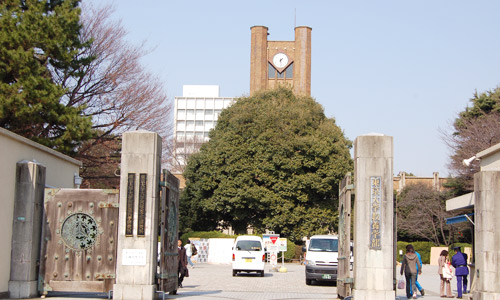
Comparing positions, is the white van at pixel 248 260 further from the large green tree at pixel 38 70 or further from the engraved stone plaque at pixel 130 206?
the engraved stone plaque at pixel 130 206

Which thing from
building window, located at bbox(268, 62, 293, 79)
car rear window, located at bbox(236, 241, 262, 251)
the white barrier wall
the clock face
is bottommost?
the white barrier wall

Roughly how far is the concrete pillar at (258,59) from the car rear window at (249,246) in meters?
41.0

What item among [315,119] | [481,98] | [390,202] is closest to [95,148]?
[315,119]

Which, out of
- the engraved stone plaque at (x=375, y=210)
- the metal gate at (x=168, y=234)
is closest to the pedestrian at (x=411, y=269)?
the engraved stone plaque at (x=375, y=210)

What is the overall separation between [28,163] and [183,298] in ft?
16.3

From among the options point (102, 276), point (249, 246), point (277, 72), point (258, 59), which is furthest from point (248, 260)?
point (277, 72)

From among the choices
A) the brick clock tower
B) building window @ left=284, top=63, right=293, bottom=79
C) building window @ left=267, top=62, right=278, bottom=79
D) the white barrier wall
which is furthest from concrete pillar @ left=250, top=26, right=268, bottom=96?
the white barrier wall

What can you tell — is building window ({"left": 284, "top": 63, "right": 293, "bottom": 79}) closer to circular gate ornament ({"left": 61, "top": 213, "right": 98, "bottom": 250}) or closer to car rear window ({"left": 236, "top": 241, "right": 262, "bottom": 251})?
car rear window ({"left": 236, "top": 241, "right": 262, "bottom": 251})

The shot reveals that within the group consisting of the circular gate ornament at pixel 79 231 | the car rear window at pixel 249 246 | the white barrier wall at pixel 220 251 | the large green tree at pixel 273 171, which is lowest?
the white barrier wall at pixel 220 251

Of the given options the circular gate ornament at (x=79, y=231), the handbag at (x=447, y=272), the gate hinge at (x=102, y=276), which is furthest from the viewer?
the handbag at (x=447, y=272)

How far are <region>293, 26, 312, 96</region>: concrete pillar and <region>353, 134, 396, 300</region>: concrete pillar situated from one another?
5439cm

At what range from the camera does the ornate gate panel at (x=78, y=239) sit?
49.2 ft

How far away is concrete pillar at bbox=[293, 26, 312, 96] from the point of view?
68688 mm

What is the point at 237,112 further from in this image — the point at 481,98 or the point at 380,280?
the point at 380,280
